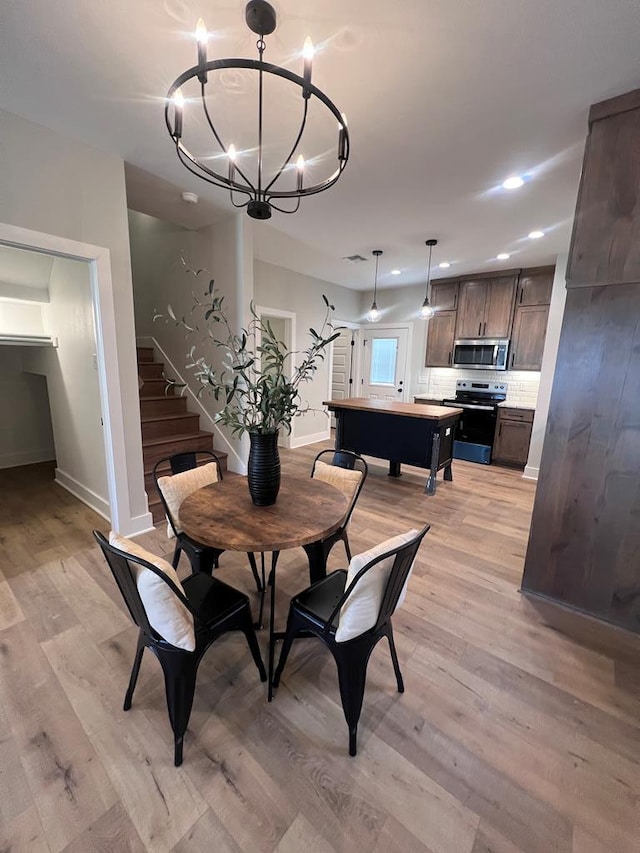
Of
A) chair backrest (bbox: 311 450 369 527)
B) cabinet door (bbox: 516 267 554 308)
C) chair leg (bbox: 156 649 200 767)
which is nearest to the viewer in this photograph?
chair leg (bbox: 156 649 200 767)

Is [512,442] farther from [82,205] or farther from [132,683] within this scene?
[82,205]

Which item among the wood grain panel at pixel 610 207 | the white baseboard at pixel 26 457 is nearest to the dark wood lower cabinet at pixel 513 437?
the wood grain panel at pixel 610 207

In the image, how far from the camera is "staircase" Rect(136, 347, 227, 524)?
136 inches

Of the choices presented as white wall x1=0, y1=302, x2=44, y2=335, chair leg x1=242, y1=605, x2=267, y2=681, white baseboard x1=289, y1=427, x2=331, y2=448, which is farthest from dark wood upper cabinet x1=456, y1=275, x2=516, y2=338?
white wall x1=0, y1=302, x2=44, y2=335

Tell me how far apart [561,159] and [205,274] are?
3.34 m

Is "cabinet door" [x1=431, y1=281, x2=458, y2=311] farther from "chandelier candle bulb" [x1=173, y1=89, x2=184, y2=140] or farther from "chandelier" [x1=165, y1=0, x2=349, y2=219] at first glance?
"chandelier candle bulb" [x1=173, y1=89, x2=184, y2=140]

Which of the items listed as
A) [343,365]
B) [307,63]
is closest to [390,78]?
[307,63]

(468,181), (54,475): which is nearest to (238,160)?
(468,181)

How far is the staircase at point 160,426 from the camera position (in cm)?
345

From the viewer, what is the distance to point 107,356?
2.57m

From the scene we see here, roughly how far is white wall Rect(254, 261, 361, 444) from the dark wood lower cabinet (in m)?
2.62

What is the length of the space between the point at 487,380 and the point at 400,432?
2332mm

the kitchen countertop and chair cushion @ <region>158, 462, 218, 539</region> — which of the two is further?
the kitchen countertop

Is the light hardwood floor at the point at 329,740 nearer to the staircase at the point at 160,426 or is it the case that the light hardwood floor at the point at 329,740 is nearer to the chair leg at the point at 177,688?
the chair leg at the point at 177,688
